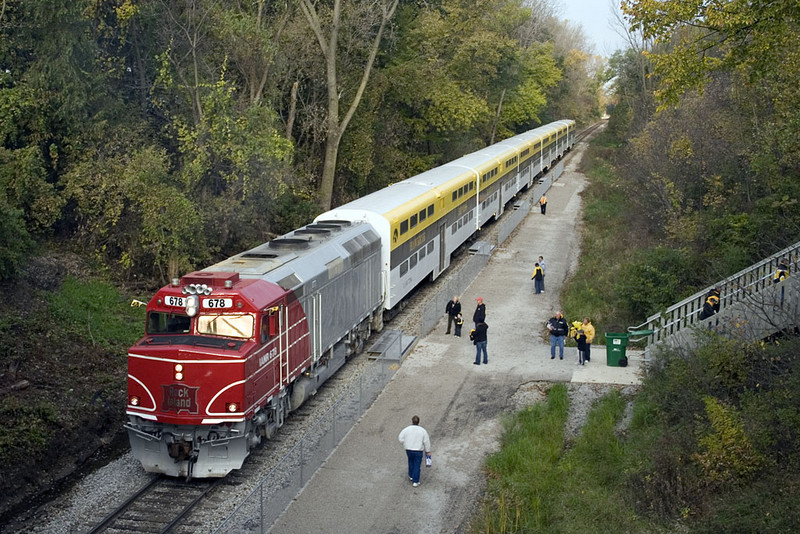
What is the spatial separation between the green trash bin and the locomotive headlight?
36.0 feet

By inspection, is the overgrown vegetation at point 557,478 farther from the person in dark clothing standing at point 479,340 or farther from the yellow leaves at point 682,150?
the yellow leaves at point 682,150

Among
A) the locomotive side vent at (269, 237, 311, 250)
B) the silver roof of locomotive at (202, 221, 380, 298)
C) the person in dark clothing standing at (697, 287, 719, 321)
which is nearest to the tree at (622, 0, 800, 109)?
the person in dark clothing standing at (697, 287, 719, 321)

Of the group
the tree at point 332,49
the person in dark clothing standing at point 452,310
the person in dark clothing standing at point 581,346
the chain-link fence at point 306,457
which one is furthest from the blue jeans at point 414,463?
the tree at point 332,49

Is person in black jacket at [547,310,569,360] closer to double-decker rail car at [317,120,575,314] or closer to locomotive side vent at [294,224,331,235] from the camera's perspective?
double-decker rail car at [317,120,575,314]

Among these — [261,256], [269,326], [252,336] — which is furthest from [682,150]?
[252,336]

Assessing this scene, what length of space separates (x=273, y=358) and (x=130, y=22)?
56.6 ft

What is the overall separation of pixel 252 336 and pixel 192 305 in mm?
1190

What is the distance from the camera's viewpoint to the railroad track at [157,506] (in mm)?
13508

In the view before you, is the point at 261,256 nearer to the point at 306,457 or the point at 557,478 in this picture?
the point at 306,457

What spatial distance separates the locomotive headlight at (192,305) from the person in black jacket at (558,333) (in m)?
10.5

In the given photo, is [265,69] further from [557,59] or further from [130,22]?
[557,59]

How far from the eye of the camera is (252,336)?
14.9m

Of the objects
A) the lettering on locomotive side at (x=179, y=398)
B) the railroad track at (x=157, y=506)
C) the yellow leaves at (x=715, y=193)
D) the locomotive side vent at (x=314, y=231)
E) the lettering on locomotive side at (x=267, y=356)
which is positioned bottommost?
the railroad track at (x=157, y=506)

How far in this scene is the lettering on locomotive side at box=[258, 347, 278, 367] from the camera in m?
15.0
